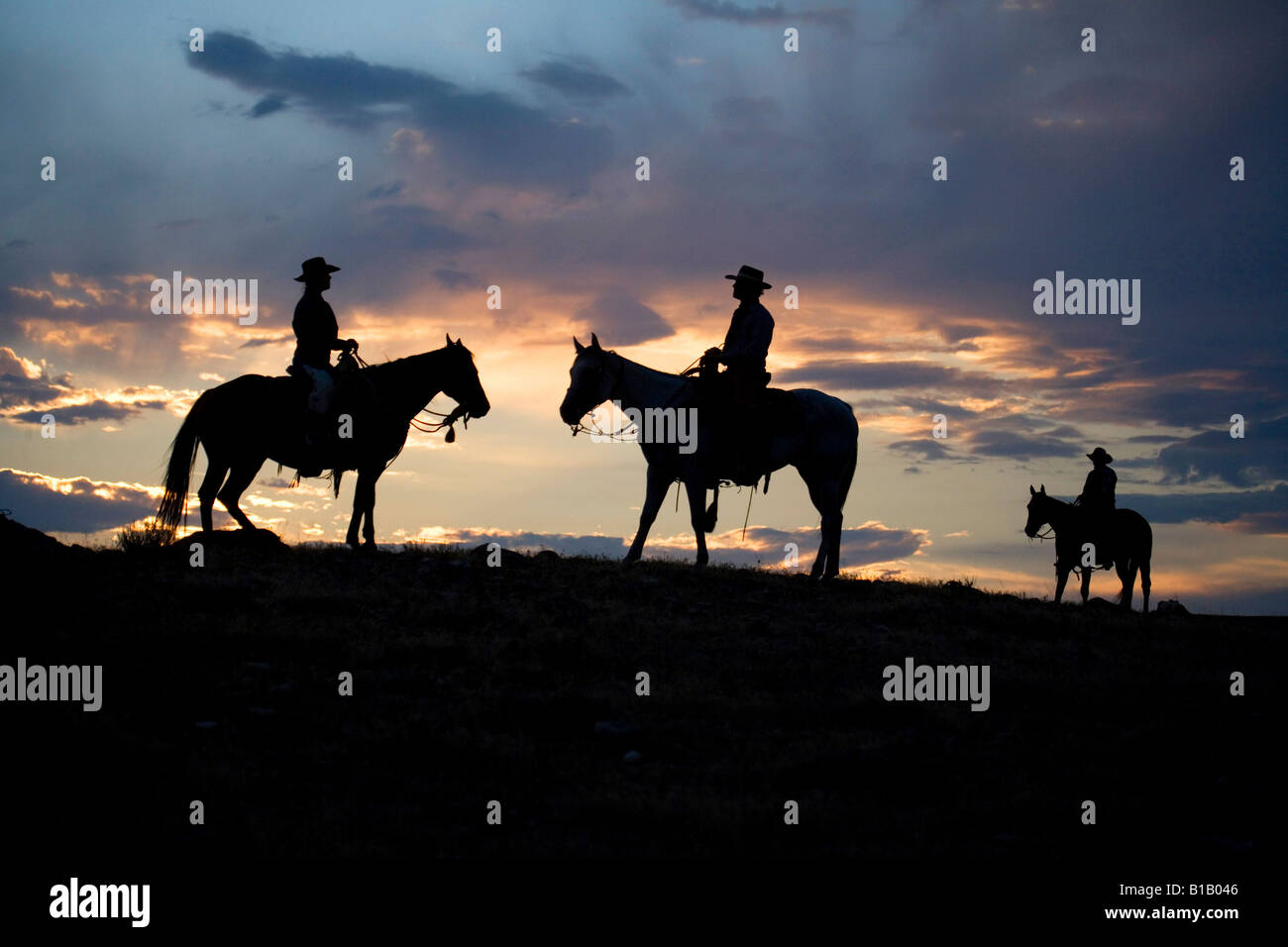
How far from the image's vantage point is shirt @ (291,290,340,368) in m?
18.0

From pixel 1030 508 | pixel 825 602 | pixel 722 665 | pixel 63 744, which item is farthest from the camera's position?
pixel 1030 508

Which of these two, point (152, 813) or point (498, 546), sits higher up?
point (498, 546)

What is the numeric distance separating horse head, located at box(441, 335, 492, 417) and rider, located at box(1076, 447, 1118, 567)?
15.4 meters

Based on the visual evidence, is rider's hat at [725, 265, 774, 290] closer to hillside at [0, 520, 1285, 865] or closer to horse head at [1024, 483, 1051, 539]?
hillside at [0, 520, 1285, 865]

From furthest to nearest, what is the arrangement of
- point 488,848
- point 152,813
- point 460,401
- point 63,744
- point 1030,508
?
point 1030,508, point 460,401, point 63,744, point 152,813, point 488,848

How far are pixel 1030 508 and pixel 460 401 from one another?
50.4 ft

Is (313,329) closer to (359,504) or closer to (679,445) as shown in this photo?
(359,504)

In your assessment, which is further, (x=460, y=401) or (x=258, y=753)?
(x=460, y=401)

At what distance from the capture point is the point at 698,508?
62.5 ft

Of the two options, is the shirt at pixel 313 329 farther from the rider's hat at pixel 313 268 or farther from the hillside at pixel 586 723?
the hillside at pixel 586 723

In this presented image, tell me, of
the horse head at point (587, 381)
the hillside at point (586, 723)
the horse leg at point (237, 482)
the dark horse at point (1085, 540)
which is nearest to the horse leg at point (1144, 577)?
the dark horse at point (1085, 540)

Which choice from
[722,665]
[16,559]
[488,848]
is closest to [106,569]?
[16,559]
